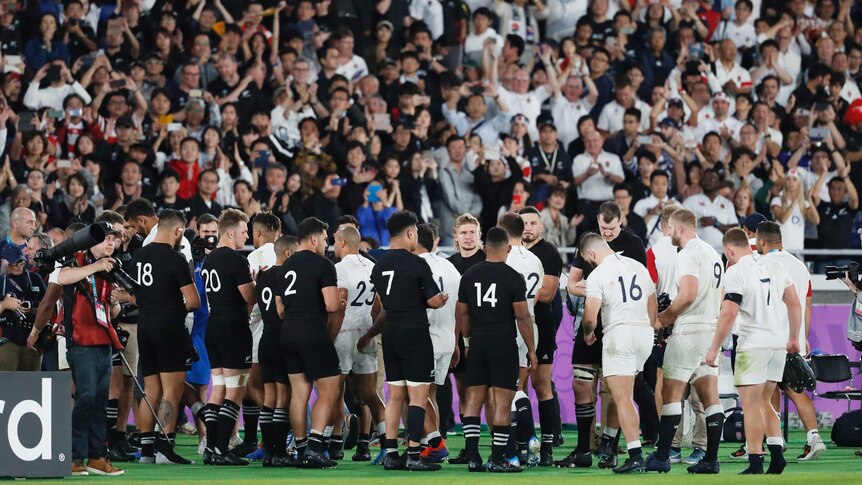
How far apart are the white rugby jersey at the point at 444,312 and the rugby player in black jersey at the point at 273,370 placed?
144cm

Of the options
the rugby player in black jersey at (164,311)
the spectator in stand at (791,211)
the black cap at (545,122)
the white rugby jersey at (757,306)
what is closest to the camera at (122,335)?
the rugby player in black jersey at (164,311)

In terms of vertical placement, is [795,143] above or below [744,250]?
above

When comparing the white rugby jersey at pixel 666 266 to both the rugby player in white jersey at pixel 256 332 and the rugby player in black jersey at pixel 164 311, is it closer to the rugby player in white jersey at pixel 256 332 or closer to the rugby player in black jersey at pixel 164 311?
the rugby player in white jersey at pixel 256 332

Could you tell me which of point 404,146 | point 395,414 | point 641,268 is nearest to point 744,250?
point 641,268

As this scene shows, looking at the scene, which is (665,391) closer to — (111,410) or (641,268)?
(641,268)

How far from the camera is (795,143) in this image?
23.0 meters

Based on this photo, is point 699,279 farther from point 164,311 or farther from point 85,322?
point 85,322

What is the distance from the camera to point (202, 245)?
51.6 ft

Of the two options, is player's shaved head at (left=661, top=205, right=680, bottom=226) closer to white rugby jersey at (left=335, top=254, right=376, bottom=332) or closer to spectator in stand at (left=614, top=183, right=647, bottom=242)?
white rugby jersey at (left=335, top=254, right=376, bottom=332)

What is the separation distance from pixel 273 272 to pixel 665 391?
12.8 feet

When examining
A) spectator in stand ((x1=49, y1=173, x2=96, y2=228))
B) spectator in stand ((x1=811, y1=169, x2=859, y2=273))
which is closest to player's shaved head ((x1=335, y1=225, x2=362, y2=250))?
spectator in stand ((x1=49, y1=173, x2=96, y2=228))

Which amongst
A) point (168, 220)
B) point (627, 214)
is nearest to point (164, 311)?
point (168, 220)

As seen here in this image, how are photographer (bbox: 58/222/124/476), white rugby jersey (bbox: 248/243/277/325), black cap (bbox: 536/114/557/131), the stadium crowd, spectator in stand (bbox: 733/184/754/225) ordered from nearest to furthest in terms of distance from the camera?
photographer (bbox: 58/222/124/476), the stadium crowd, white rugby jersey (bbox: 248/243/277/325), spectator in stand (bbox: 733/184/754/225), black cap (bbox: 536/114/557/131)

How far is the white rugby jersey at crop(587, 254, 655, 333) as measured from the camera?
44.1 feet
